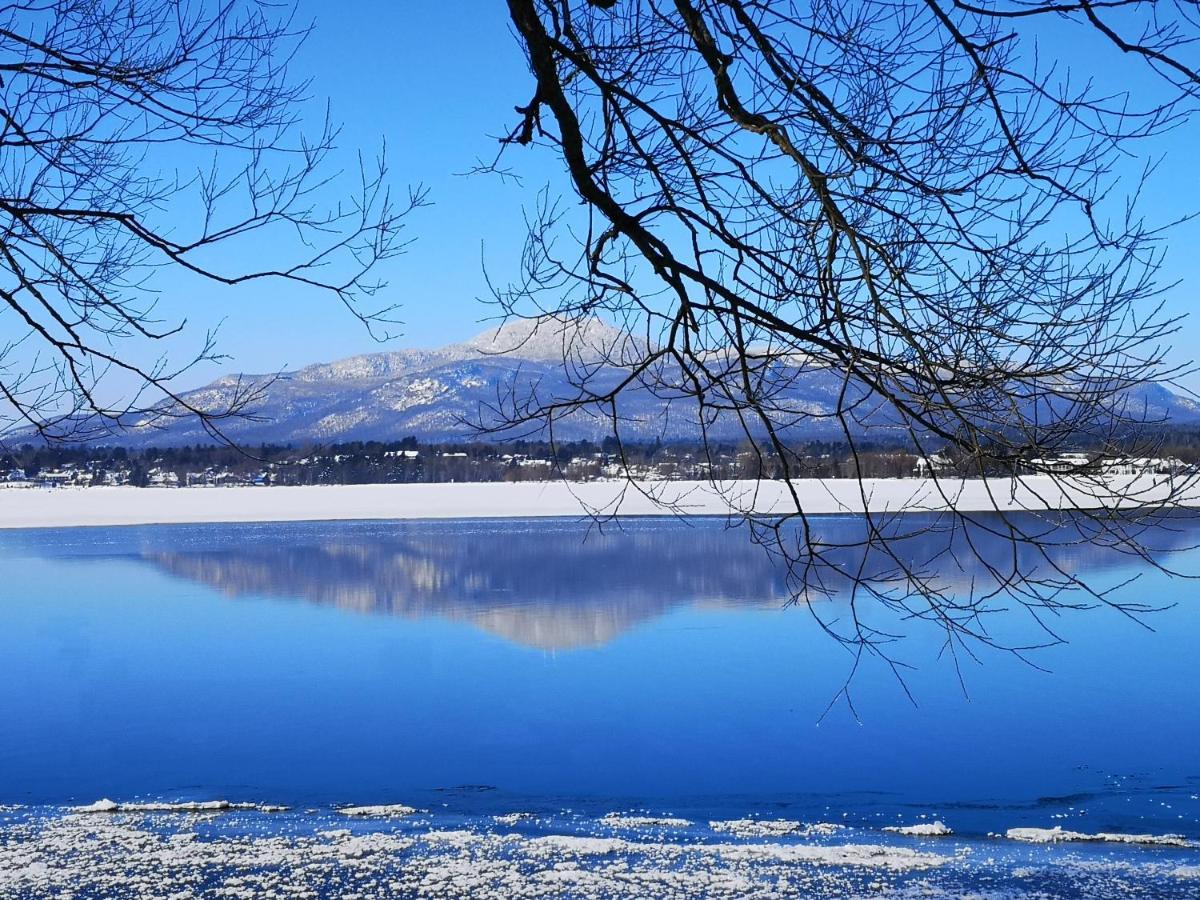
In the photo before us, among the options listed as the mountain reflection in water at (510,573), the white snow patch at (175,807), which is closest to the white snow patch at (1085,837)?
the white snow patch at (175,807)

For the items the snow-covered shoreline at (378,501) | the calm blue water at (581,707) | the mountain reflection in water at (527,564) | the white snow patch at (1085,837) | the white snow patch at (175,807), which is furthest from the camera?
the snow-covered shoreline at (378,501)

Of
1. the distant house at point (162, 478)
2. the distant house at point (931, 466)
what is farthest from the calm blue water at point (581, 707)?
the distant house at point (162, 478)

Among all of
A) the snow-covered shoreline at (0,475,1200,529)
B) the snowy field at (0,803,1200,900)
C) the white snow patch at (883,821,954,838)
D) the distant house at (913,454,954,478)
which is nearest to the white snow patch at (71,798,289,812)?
the snowy field at (0,803,1200,900)

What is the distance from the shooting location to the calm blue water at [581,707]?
6996 millimetres

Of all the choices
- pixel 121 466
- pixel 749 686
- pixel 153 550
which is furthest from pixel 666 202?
pixel 121 466

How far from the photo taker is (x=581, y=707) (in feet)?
30.6

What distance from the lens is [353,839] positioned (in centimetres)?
596

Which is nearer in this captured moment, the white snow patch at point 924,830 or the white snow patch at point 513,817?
the white snow patch at point 924,830

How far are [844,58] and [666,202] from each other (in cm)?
55

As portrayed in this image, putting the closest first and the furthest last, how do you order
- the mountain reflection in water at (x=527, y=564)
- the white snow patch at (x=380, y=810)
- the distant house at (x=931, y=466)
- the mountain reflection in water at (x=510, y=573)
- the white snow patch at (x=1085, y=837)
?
1. the distant house at (x=931, y=466)
2. the white snow patch at (x=1085, y=837)
3. the white snow patch at (x=380, y=810)
4. the mountain reflection in water at (x=510, y=573)
5. the mountain reflection in water at (x=527, y=564)

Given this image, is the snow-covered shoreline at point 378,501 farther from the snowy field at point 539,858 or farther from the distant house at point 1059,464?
the distant house at point 1059,464

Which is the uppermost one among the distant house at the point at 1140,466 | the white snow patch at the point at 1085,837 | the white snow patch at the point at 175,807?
the distant house at the point at 1140,466

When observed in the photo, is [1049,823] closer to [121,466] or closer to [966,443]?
[966,443]

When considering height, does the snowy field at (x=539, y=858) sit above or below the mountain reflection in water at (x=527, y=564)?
below
